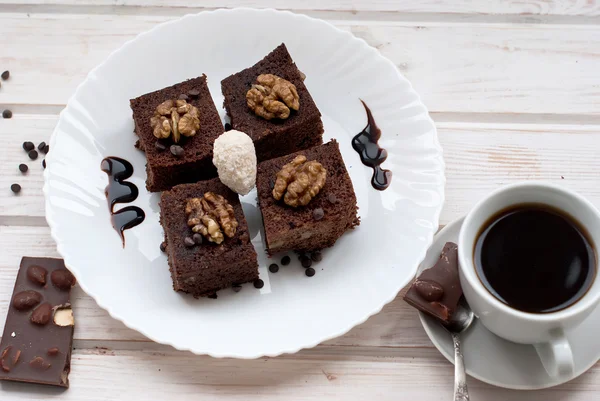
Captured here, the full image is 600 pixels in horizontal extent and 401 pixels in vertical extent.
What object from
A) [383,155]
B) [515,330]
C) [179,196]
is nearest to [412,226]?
[383,155]

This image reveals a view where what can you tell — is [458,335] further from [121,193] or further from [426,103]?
[121,193]

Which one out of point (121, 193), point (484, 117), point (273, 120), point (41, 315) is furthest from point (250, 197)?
→ point (484, 117)

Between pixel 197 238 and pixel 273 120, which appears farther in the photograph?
pixel 273 120

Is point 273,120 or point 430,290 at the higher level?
point 273,120

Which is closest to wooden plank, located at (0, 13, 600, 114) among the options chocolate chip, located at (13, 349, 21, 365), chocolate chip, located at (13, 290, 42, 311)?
chocolate chip, located at (13, 290, 42, 311)

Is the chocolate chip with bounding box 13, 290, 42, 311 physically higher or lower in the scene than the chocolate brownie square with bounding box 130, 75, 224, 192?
lower

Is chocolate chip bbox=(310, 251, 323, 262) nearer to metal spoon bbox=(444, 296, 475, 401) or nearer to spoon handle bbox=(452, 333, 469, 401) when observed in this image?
metal spoon bbox=(444, 296, 475, 401)

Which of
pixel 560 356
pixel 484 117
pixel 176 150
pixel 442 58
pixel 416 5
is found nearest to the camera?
pixel 560 356
